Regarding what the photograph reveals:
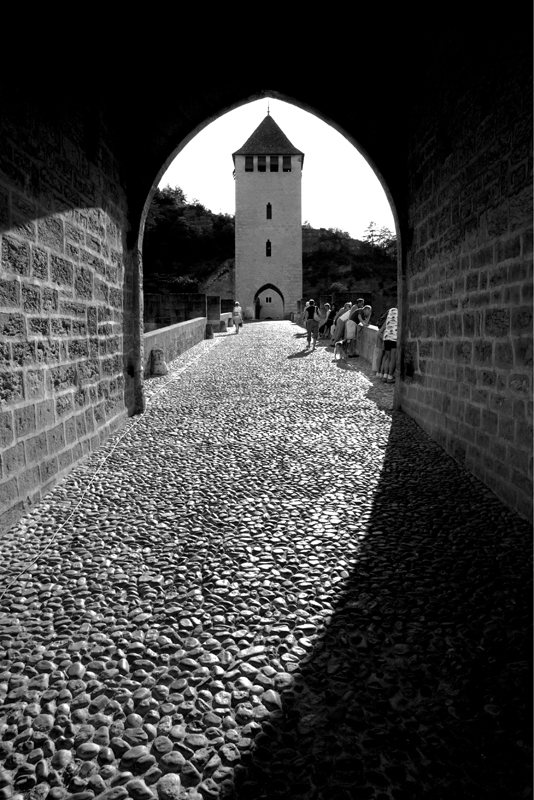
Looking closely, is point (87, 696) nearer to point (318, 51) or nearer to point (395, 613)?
point (395, 613)

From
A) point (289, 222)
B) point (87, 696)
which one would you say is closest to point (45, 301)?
point (87, 696)

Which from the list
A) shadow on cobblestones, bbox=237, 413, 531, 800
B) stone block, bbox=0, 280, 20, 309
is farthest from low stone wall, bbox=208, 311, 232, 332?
shadow on cobblestones, bbox=237, 413, 531, 800

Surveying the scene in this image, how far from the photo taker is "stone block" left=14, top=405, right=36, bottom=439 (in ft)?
10.9

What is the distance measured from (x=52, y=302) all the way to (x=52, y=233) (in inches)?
17.2

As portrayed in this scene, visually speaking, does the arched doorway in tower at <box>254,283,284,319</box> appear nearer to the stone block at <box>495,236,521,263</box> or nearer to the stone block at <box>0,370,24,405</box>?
the stone block at <box>495,236,521,263</box>

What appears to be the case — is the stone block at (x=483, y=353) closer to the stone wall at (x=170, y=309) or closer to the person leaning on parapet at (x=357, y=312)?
the person leaning on parapet at (x=357, y=312)

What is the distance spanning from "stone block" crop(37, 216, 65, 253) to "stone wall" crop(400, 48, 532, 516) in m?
2.76

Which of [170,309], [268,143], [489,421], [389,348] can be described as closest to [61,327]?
[489,421]

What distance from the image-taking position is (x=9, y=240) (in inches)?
127

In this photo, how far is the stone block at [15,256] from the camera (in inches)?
125

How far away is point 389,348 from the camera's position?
360 inches

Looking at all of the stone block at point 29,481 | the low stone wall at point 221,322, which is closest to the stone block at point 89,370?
the stone block at point 29,481

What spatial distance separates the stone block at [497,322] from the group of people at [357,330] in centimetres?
451

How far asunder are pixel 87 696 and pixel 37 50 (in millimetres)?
3424
